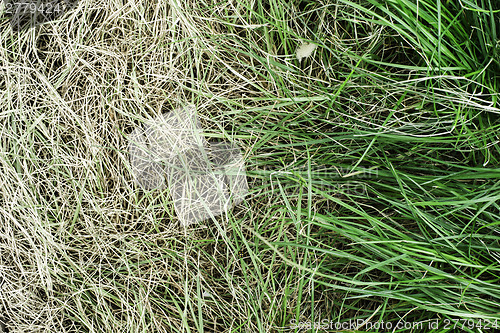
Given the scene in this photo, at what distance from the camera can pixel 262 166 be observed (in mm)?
1056

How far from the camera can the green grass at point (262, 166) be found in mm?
923

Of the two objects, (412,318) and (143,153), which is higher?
(143,153)

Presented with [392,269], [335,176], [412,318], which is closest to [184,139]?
[335,176]

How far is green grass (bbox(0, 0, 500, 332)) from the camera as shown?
3.03 ft

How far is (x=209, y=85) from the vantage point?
3.46 feet

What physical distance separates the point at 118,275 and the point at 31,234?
0.32 meters

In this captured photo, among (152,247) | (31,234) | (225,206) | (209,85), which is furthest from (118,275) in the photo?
(209,85)

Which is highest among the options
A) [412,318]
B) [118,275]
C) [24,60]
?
[24,60]

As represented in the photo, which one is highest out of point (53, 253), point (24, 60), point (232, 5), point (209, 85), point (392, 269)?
point (24, 60)

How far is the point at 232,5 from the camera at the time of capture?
1023 millimetres

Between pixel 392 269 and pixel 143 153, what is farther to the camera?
pixel 143 153

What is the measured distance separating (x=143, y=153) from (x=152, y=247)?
30cm

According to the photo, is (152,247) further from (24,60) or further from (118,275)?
(24,60)

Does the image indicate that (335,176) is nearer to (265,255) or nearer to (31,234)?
(265,255)
